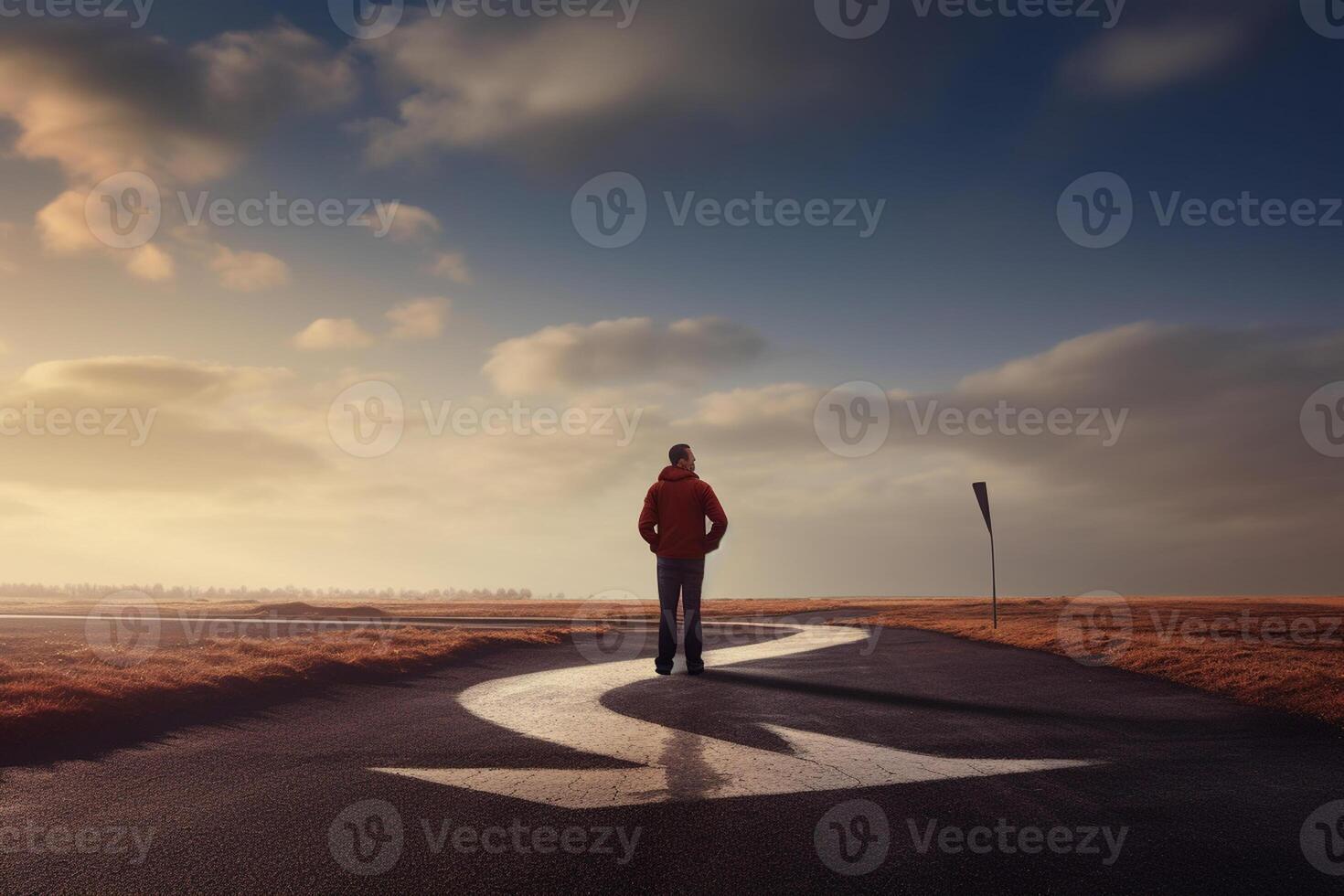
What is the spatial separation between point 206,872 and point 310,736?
12.5ft

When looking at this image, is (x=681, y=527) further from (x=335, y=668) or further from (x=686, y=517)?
(x=335, y=668)

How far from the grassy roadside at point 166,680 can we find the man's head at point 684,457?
19.5 feet

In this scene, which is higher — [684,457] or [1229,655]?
[684,457]

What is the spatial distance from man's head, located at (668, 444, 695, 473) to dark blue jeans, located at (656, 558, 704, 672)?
1324mm

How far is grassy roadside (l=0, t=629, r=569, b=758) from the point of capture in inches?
283

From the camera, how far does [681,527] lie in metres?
10.4

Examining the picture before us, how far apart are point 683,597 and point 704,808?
606cm

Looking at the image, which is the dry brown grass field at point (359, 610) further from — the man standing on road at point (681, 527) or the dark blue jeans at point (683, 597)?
the man standing on road at point (681, 527)

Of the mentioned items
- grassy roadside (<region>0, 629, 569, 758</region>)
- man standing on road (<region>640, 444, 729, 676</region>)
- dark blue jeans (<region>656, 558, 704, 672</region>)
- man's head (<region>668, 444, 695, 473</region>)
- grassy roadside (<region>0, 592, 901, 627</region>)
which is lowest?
grassy roadside (<region>0, 592, 901, 627</region>)

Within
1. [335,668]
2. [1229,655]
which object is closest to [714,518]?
[335,668]

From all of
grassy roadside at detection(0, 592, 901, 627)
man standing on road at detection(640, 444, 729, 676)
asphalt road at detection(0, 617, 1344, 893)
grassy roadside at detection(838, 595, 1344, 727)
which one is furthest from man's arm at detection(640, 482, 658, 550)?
grassy roadside at detection(0, 592, 901, 627)

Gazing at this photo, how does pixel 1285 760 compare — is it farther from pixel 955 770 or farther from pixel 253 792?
pixel 253 792

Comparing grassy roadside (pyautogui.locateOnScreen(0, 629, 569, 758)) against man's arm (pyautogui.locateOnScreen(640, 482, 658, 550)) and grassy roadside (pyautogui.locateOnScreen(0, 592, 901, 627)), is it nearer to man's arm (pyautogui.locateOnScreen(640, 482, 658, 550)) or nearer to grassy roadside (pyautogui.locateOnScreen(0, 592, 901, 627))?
man's arm (pyautogui.locateOnScreen(640, 482, 658, 550))

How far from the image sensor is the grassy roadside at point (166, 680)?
23.6ft
